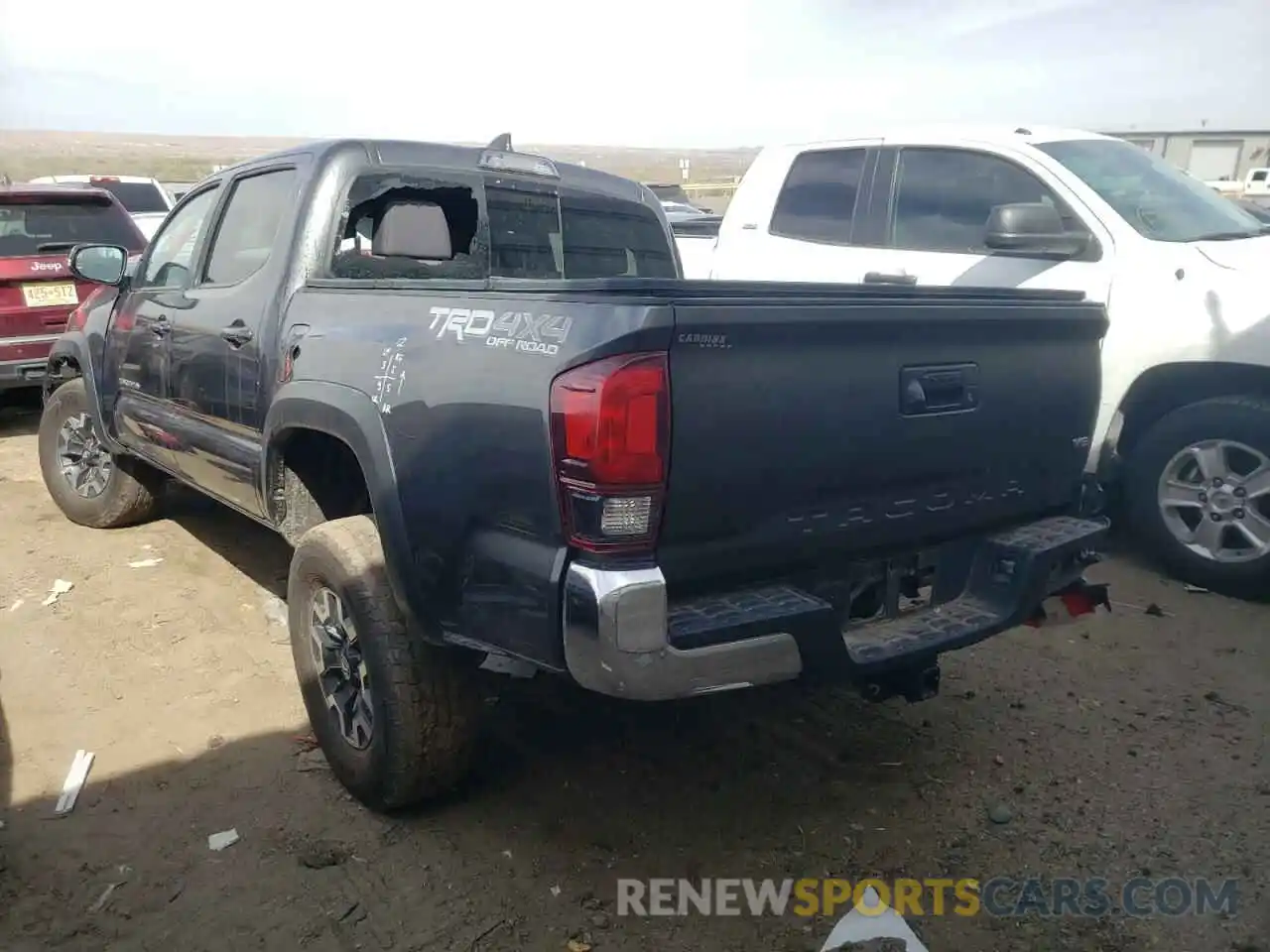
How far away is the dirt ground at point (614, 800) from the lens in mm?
2613

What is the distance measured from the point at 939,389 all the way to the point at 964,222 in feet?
10.0

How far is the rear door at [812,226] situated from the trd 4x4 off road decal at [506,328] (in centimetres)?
318

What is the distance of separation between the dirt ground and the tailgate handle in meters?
0.89

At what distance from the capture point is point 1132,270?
4.82 meters

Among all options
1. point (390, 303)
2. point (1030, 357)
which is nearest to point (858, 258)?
point (1030, 357)

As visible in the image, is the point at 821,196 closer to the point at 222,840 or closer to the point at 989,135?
the point at 989,135

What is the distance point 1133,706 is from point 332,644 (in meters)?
2.84

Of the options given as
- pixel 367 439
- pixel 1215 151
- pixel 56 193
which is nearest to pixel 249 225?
pixel 367 439

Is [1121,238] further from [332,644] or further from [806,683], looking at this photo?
[332,644]

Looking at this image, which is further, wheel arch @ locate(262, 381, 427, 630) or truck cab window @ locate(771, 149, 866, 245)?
truck cab window @ locate(771, 149, 866, 245)

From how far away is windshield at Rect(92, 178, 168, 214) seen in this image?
13.8 m

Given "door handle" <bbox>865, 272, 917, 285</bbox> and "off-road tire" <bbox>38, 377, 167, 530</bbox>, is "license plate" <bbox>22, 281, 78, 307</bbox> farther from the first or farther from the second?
"door handle" <bbox>865, 272, 917, 285</bbox>

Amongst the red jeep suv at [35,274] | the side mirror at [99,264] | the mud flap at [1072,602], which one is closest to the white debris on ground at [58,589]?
the side mirror at [99,264]

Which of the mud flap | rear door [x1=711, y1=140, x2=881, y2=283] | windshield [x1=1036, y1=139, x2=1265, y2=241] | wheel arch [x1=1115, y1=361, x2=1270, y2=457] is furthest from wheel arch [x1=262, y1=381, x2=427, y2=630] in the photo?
windshield [x1=1036, y1=139, x2=1265, y2=241]
